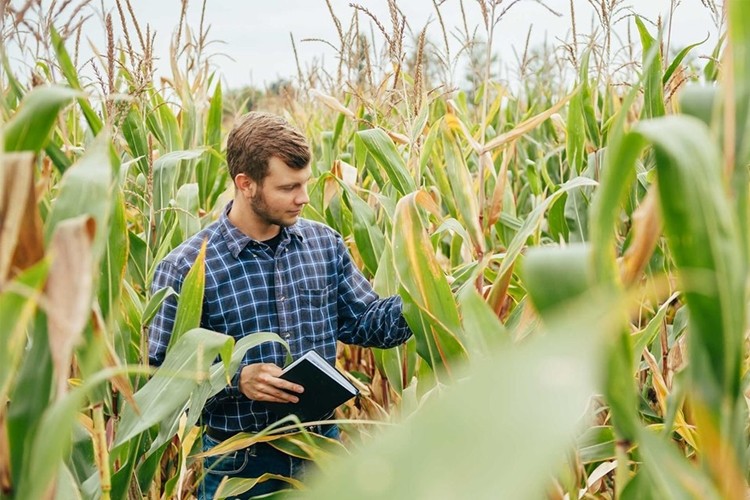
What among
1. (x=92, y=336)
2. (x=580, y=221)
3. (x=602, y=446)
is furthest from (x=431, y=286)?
(x=580, y=221)

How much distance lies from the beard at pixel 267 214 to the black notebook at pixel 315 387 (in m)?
0.33

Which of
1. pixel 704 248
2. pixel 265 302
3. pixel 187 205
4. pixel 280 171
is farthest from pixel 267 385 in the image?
pixel 704 248

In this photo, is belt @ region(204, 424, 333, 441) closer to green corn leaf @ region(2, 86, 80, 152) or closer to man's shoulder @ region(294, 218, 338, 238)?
man's shoulder @ region(294, 218, 338, 238)

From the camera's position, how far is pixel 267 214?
5.82 ft

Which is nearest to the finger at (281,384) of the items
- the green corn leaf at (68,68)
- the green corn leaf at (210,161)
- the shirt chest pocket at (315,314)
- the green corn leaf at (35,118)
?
the shirt chest pocket at (315,314)

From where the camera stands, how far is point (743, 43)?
62cm

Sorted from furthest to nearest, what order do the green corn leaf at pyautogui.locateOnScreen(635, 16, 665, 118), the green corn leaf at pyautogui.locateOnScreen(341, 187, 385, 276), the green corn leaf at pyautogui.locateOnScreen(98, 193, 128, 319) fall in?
the green corn leaf at pyautogui.locateOnScreen(341, 187, 385, 276)
the green corn leaf at pyautogui.locateOnScreen(635, 16, 665, 118)
the green corn leaf at pyautogui.locateOnScreen(98, 193, 128, 319)

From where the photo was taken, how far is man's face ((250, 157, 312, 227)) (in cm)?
175

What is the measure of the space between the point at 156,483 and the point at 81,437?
44 centimetres

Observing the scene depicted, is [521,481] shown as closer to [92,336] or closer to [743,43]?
[743,43]

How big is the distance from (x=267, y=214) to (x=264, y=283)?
0.53ft

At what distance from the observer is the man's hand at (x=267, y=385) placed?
5.29 feet

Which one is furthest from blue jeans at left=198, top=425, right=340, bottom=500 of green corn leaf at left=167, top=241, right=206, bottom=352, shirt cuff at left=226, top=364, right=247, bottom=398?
green corn leaf at left=167, top=241, right=206, bottom=352

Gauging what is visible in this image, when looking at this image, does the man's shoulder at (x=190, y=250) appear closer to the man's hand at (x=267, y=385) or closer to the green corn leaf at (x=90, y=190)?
the man's hand at (x=267, y=385)
